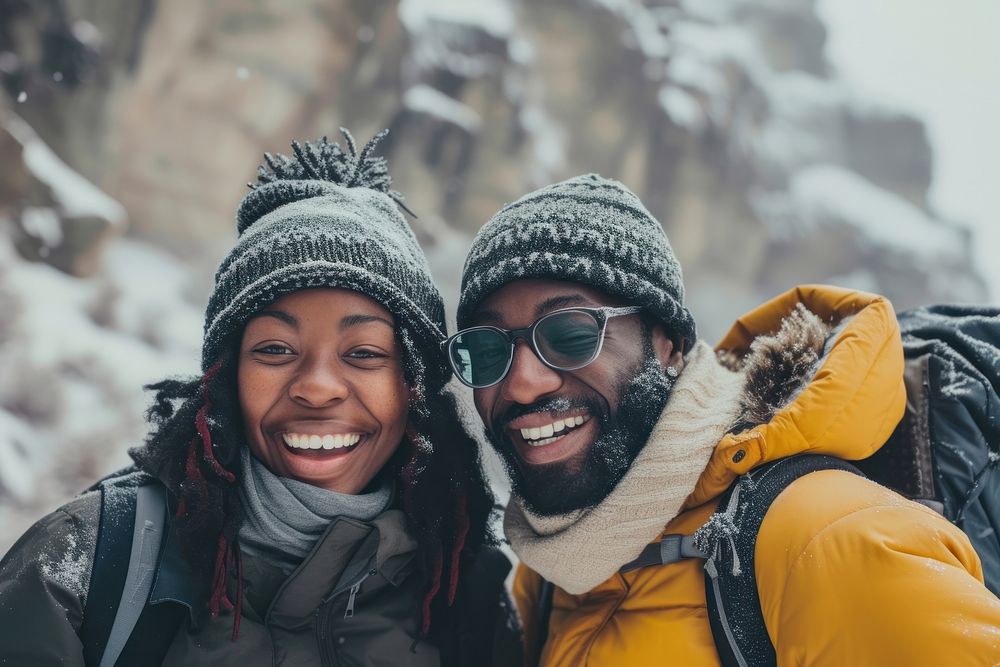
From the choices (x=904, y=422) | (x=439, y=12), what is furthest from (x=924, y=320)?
(x=439, y=12)

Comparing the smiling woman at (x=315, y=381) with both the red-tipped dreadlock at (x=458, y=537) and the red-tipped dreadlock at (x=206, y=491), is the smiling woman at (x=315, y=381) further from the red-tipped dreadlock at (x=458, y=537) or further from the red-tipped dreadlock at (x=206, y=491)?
the red-tipped dreadlock at (x=458, y=537)

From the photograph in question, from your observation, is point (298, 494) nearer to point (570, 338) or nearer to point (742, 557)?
point (570, 338)

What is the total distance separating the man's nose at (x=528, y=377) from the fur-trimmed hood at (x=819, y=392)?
1.56 feet

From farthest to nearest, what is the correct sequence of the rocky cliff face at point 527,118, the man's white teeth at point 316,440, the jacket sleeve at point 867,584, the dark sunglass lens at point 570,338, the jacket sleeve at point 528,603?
the rocky cliff face at point 527,118, the jacket sleeve at point 528,603, the dark sunglass lens at point 570,338, the man's white teeth at point 316,440, the jacket sleeve at point 867,584

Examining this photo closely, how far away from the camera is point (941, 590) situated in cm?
125

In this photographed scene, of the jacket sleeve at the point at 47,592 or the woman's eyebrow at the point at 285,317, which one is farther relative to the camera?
the woman's eyebrow at the point at 285,317

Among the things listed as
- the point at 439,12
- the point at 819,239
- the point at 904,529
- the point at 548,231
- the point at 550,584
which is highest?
the point at 439,12

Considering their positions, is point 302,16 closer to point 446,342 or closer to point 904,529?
point 446,342

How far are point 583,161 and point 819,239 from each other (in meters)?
7.91

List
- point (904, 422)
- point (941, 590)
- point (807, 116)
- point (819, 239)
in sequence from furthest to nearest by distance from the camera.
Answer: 1. point (807, 116)
2. point (819, 239)
3. point (904, 422)
4. point (941, 590)

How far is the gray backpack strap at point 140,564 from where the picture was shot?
1.52 meters

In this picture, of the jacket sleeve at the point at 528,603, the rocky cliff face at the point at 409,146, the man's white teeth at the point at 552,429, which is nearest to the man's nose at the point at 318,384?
the man's white teeth at the point at 552,429

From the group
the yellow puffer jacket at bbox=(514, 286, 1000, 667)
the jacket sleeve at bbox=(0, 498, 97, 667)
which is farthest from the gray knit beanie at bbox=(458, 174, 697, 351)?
the jacket sleeve at bbox=(0, 498, 97, 667)

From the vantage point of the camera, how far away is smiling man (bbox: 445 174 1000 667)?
1331 millimetres
